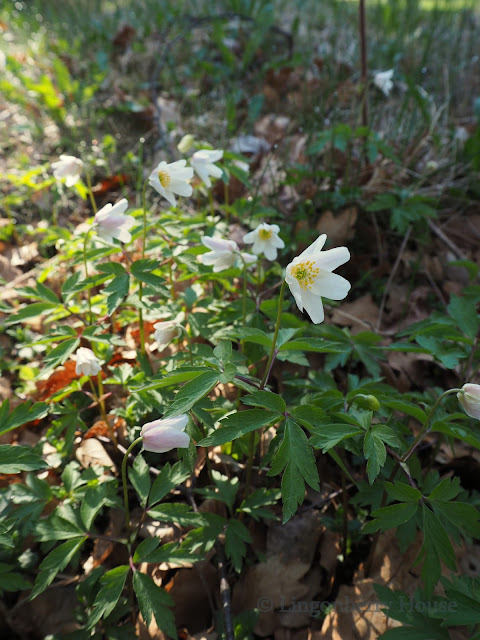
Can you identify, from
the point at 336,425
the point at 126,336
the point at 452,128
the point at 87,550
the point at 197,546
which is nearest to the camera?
the point at 336,425

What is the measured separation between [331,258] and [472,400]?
572mm

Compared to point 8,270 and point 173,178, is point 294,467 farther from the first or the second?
point 8,270

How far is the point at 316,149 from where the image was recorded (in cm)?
269

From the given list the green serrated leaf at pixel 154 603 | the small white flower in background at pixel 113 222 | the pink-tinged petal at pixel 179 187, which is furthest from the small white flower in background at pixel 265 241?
the green serrated leaf at pixel 154 603

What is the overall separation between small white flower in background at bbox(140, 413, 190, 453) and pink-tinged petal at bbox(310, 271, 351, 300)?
58 centimetres

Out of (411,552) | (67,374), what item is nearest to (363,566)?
(411,552)

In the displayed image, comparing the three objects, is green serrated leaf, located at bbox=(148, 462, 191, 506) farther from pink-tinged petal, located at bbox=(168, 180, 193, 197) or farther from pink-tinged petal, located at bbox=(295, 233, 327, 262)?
pink-tinged petal, located at bbox=(168, 180, 193, 197)

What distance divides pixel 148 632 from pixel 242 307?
1.25m

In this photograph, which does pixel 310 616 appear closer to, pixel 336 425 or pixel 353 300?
pixel 336 425

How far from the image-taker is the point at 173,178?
78.0 inches

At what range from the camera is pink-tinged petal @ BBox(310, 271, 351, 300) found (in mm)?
1450

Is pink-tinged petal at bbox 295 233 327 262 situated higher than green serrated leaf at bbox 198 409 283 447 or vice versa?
pink-tinged petal at bbox 295 233 327 262

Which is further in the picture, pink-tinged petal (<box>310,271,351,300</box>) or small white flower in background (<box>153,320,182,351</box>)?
small white flower in background (<box>153,320,182,351</box>)

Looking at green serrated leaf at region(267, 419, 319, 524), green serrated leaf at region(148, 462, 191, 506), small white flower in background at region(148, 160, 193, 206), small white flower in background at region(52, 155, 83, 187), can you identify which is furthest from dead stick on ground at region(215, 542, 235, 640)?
small white flower in background at region(52, 155, 83, 187)
